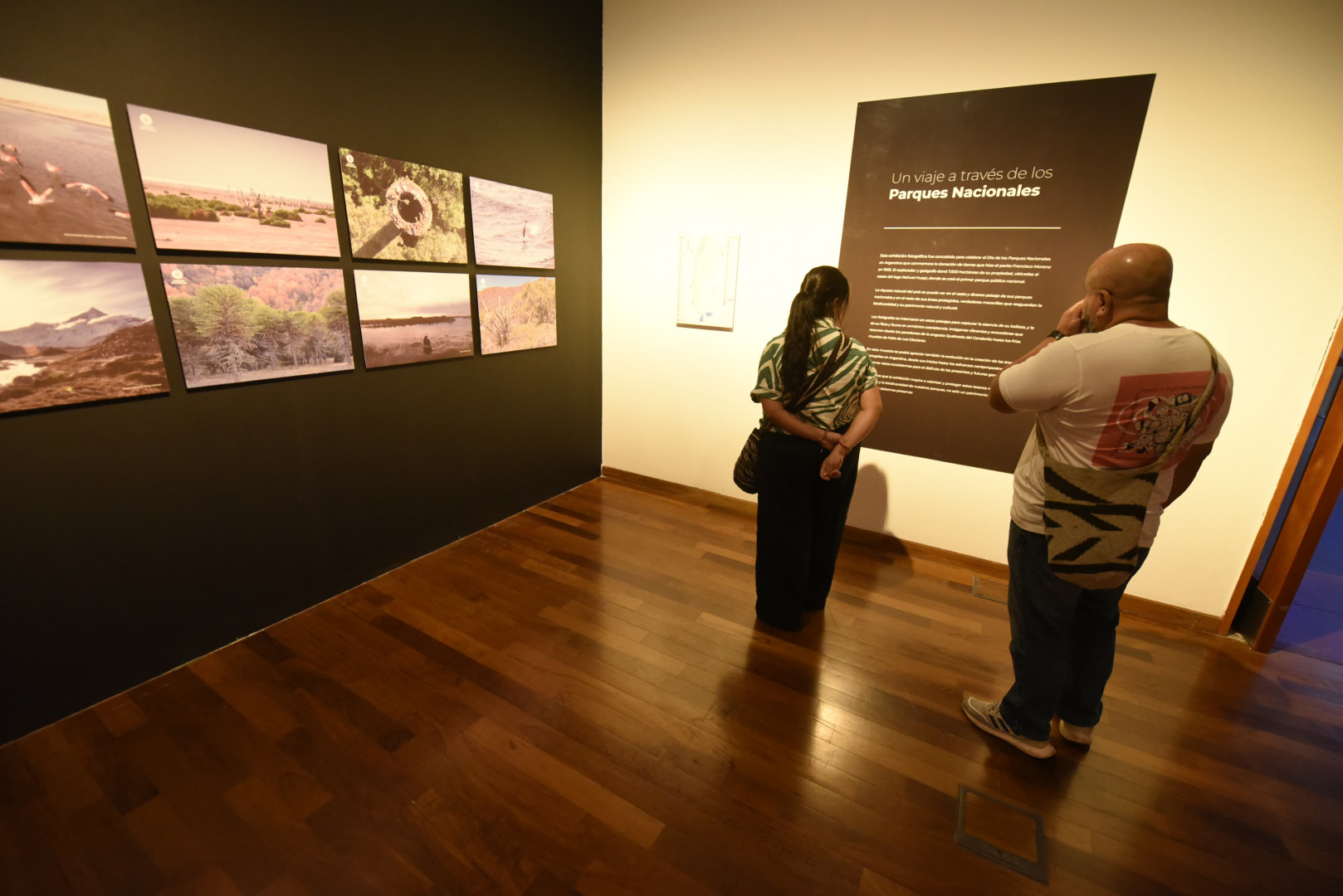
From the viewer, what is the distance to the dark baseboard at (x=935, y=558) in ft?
8.95

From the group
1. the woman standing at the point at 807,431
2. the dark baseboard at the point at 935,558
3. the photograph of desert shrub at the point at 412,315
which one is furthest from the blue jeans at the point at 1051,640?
the photograph of desert shrub at the point at 412,315

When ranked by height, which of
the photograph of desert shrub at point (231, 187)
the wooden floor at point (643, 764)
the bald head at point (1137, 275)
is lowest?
the wooden floor at point (643, 764)

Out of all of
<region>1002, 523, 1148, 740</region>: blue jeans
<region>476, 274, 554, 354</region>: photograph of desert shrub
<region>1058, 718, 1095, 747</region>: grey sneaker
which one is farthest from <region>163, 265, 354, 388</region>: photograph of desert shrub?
<region>1058, 718, 1095, 747</region>: grey sneaker

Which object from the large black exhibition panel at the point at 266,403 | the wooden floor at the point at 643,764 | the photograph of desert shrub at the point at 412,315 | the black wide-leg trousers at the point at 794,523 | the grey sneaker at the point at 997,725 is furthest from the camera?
the photograph of desert shrub at the point at 412,315

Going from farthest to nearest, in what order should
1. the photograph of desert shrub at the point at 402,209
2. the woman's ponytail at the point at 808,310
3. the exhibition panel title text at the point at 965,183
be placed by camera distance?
the exhibition panel title text at the point at 965,183, the photograph of desert shrub at the point at 402,209, the woman's ponytail at the point at 808,310

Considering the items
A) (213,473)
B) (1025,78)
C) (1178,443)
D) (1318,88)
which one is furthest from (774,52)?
(213,473)

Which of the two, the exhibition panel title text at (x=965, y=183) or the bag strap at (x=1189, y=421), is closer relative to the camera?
the bag strap at (x=1189, y=421)

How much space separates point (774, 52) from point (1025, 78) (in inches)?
52.3

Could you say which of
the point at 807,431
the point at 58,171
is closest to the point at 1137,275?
the point at 807,431

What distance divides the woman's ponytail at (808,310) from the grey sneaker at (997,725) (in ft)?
4.61

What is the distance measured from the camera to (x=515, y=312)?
3.31 metres

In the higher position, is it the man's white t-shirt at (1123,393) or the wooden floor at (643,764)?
the man's white t-shirt at (1123,393)

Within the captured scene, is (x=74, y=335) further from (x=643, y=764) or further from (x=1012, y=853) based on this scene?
(x=1012, y=853)

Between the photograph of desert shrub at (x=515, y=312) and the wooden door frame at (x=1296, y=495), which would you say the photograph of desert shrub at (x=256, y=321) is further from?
the wooden door frame at (x=1296, y=495)
